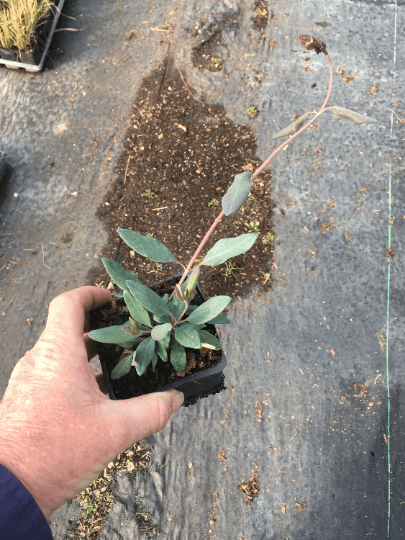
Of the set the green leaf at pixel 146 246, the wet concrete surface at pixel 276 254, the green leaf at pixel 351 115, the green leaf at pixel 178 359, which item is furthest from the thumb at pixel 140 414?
the green leaf at pixel 351 115

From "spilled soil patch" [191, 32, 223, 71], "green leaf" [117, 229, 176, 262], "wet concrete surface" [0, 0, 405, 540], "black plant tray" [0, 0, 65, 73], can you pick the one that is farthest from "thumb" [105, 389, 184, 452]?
"black plant tray" [0, 0, 65, 73]

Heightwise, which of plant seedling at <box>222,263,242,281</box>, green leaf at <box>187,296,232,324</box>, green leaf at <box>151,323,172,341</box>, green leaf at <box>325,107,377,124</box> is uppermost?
green leaf at <box>325,107,377,124</box>

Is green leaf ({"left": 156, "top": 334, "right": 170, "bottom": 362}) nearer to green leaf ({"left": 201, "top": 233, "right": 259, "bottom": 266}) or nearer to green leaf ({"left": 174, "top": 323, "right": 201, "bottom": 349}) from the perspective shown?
green leaf ({"left": 174, "top": 323, "right": 201, "bottom": 349})

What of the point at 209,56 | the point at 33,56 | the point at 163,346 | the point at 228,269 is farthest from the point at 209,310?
the point at 33,56

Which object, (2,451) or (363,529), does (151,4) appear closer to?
(2,451)

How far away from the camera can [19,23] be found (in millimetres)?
2191

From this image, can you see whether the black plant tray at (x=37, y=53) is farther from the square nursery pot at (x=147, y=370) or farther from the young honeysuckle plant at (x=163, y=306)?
the young honeysuckle plant at (x=163, y=306)

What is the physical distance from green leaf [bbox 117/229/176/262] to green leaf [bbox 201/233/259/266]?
106 millimetres

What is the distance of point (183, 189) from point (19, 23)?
1.41 meters

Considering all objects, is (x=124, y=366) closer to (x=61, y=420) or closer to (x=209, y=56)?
(x=61, y=420)

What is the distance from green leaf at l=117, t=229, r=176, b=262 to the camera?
3.03ft

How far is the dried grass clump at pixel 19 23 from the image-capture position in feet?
7.15

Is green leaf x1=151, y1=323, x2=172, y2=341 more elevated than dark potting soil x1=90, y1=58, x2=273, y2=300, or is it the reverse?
green leaf x1=151, y1=323, x2=172, y2=341

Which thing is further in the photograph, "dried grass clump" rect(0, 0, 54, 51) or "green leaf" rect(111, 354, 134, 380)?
"dried grass clump" rect(0, 0, 54, 51)
